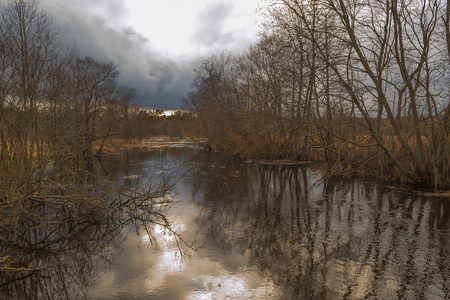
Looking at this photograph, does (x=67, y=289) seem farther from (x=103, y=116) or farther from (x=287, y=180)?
(x=103, y=116)

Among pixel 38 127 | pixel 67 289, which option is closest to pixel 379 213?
pixel 67 289

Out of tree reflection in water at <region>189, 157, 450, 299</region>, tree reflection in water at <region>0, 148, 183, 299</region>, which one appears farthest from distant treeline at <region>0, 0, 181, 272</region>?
tree reflection in water at <region>189, 157, 450, 299</region>

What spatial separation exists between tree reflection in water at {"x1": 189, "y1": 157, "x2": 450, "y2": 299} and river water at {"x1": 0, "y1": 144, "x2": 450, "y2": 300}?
0.02 m

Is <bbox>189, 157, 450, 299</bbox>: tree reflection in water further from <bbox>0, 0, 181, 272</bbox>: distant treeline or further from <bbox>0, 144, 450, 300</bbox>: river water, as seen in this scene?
<bbox>0, 0, 181, 272</bbox>: distant treeline

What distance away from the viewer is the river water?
4.75m

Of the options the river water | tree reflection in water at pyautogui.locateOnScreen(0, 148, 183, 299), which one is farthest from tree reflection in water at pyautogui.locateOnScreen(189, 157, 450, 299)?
tree reflection in water at pyautogui.locateOnScreen(0, 148, 183, 299)

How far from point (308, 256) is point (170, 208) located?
5.23 m

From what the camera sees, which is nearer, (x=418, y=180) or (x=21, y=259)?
(x=21, y=259)

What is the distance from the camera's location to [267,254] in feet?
19.9

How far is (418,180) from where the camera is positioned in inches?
538

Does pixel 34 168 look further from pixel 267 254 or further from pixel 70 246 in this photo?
pixel 267 254

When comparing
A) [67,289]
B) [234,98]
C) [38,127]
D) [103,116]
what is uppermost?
[234,98]

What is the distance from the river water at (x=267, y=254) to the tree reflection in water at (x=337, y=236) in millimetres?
22

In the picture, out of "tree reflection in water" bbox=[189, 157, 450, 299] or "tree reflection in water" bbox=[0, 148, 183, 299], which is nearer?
"tree reflection in water" bbox=[189, 157, 450, 299]
